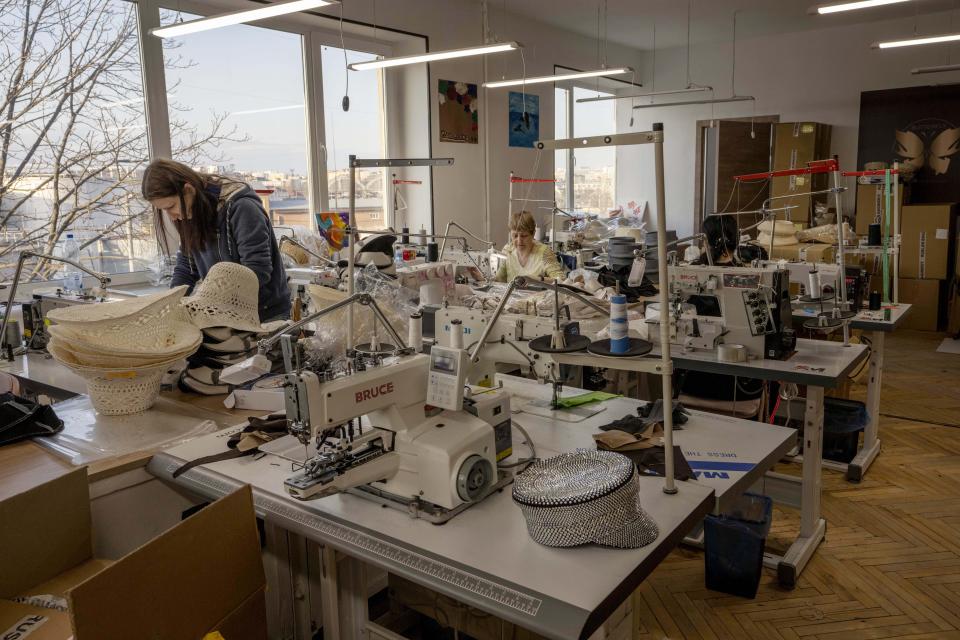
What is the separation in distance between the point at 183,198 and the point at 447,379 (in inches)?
58.7

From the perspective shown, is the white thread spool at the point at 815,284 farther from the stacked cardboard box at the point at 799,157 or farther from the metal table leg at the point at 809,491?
the stacked cardboard box at the point at 799,157

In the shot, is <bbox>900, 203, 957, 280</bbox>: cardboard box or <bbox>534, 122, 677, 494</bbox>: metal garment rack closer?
<bbox>534, 122, 677, 494</bbox>: metal garment rack

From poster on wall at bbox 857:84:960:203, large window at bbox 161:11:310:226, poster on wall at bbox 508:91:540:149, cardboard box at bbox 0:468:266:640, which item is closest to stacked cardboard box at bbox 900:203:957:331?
poster on wall at bbox 857:84:960:203

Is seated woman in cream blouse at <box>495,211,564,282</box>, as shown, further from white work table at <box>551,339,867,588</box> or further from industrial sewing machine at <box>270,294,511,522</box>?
industrial sewing machine at <box>270,294,511,522</box>

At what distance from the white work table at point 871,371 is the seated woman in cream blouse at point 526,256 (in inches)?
57.6

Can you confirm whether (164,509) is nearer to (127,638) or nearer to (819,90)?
(127,638)

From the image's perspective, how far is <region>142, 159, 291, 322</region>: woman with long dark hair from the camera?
2459 millimetres

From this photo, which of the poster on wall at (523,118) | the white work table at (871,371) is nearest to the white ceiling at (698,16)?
the poster on wall at (523,118)

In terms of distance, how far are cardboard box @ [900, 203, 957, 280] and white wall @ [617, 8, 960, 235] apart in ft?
2.71

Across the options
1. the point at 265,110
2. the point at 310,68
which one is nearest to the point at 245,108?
the point at 265,110

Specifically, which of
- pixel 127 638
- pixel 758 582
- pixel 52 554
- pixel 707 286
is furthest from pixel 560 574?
→ pixel 707 286

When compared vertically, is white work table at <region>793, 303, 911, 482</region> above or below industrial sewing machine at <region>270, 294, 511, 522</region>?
below

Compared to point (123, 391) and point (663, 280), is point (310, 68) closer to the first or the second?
point (123, 391)

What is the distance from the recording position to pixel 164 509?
6.16 feet
